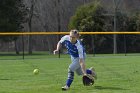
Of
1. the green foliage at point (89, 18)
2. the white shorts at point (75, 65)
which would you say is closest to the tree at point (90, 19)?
the green foliage at point (89, 18)

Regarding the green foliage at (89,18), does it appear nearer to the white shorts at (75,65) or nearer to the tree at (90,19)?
the tree at (90,19)

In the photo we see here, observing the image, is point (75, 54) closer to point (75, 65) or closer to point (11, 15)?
point (75, 65)

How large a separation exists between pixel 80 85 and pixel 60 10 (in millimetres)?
39789

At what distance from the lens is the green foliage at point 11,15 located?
41.7m

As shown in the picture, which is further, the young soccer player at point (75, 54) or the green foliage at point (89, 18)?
the green foliage at point (89, 18)

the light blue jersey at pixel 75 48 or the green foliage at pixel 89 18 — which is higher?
the green foliage at pixel 89 18

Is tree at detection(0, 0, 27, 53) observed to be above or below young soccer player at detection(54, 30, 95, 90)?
above

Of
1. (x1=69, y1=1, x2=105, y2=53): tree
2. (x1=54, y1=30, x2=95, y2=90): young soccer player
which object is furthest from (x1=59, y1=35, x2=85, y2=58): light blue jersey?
(x1=69, y1=1, x2=105, y2=53): tree

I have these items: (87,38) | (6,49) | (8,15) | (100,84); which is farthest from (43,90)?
(6,49)

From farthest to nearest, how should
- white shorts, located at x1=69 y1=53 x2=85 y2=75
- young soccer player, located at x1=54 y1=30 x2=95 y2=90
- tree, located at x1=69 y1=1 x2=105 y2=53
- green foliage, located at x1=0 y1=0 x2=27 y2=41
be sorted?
tree, located at x1=69 y1=1 x2=105 y2=53
green foliage, located at x1=0 y1=0 x2=27 y2=41
white shorts, located at x1=69 y1=53 x2=85 y2=75
young soccer player, located at x1=54 y1=30 x2=95 y2=90

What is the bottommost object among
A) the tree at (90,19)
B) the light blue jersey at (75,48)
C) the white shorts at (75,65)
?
the white shorts at (75,65)

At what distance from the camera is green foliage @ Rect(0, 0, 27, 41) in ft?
137

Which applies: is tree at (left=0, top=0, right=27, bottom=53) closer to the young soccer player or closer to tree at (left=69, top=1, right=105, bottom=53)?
tree at (left=69, top=1, right=105, bottom=53)

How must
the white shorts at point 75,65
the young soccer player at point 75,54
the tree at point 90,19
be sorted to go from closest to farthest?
the young soccer player at point 75,54, the white shorts at point 75,65, the tree at point 90,19
